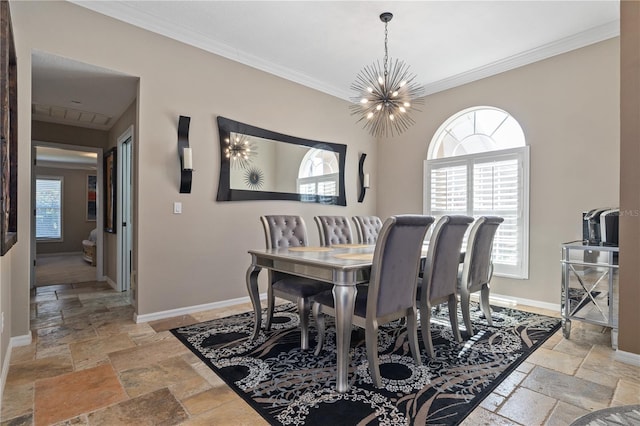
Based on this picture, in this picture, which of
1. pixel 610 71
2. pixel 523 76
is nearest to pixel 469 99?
pixel 523 76

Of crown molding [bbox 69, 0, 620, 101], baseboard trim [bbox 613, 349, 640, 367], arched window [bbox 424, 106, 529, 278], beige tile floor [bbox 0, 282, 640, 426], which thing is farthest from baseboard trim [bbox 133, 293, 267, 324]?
baseboard trim [bbox 613, 349, 640, 367]

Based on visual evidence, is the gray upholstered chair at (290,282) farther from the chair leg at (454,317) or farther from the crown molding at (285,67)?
the crown molding at (285,67)

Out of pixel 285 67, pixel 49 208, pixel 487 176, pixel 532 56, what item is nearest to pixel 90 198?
pixel 49 208

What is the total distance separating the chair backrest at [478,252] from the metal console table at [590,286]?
0.65 metres

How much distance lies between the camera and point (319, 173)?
486 centimetres

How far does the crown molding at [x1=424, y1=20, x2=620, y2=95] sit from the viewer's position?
11.1 ft

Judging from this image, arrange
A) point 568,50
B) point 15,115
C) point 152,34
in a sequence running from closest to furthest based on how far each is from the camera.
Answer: point 15,115 < point 152,34 < point 568,50

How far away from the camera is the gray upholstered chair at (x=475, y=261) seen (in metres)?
2.80

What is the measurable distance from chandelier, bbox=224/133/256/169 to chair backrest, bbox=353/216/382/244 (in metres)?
1.50

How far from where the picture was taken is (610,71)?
133 inches

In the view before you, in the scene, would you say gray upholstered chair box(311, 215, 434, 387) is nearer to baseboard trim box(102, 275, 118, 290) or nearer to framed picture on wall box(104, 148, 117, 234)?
baseboard trim box(102, 275, 118, 290)

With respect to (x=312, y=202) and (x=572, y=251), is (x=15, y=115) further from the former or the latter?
(x=572, y=251)

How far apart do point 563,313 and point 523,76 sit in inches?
110

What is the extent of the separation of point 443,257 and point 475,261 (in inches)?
23.6
